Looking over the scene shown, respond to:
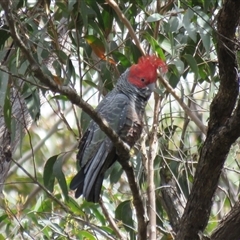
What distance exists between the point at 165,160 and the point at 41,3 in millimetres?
970

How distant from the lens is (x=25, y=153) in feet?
16.8

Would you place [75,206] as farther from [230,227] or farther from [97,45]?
[230,227]

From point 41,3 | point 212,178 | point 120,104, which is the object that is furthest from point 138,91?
point 212,178

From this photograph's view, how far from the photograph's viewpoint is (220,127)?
2.19 meters

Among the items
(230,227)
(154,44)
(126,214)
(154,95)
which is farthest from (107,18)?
(230,227)

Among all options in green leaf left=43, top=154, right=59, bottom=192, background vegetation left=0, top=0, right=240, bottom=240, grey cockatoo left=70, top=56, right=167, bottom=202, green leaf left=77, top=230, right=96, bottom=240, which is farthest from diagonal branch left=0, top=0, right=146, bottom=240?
green leaf left=77, top=230, right=96, bottom=240

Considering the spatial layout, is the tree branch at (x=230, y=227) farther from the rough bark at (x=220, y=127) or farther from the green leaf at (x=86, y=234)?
the green leaf at (x=86, y=234)

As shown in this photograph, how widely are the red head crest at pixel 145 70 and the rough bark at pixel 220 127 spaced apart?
2.20 ft

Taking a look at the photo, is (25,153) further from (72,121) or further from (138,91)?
(138,91)

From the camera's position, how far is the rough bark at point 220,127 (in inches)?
84.5

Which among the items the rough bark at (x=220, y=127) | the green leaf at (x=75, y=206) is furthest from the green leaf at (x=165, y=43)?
the green leaf at (x=75, y=206)

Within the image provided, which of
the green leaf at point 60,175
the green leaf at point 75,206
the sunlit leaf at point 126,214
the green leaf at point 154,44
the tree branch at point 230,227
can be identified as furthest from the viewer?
the green leaf at point 75,206

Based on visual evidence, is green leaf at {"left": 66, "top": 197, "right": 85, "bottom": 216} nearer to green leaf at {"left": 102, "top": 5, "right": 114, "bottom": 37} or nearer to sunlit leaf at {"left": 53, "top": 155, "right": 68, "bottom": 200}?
sunlit leaf at {"left": 53, "top": 155, "right": 68, "bottom": 200}

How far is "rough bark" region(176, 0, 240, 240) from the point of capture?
2146 millimetres
